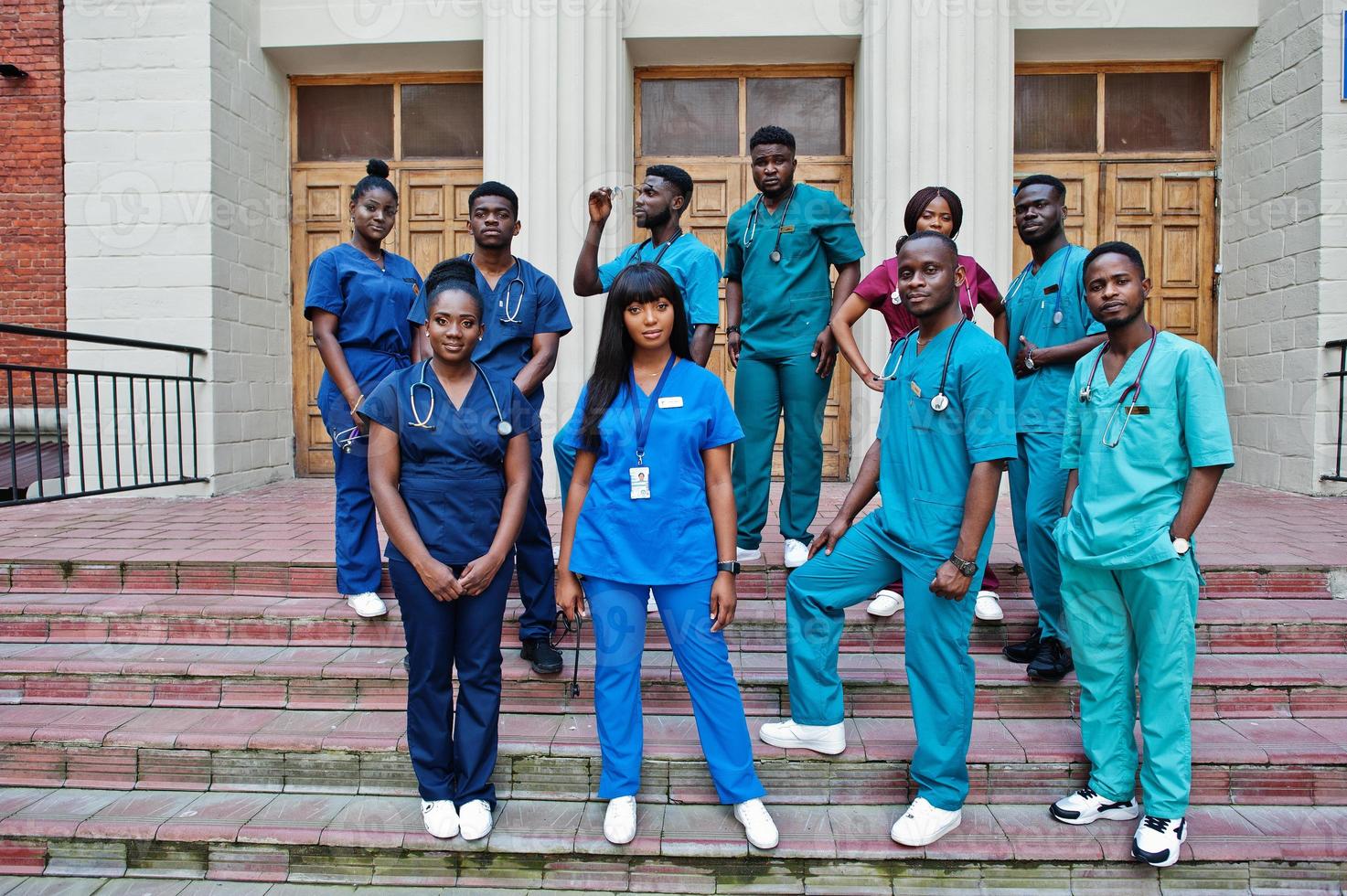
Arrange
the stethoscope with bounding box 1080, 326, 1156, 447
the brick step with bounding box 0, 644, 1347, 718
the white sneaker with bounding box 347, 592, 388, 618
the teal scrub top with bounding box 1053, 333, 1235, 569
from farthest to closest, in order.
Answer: the white sneaker with bounding box 347, 592, 388, 618 → the brick step with bounding box 0, 644, 1347, 718 → the stethoscope with bounding box 1080, 326, 1156, 447 → the teal scrub top with bounding box 1053, 333, 1235, 569

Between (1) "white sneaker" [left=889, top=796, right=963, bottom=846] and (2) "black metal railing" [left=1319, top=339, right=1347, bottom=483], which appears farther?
(2) "black metal railing" [left=1319, top=339, right=1347, bottom=483]

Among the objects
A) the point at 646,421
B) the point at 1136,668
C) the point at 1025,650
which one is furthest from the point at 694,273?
the point at 1136,668

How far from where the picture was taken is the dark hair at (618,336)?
3002 millimetres

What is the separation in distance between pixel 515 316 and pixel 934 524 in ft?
6.46

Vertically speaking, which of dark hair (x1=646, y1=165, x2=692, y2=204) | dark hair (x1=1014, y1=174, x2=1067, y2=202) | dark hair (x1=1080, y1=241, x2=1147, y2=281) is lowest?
dark hair (x1=1080, y1=241, x2=1147, y2=281)

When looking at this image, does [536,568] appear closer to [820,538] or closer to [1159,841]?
[820,538]

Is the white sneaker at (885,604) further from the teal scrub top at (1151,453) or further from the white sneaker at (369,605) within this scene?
the white sneaker at (369,605)

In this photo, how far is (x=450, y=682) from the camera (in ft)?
10.1

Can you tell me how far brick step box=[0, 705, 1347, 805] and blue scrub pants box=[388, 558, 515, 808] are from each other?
1.02 feet

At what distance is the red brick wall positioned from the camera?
7922 mm

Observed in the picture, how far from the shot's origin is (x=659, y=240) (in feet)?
13.5

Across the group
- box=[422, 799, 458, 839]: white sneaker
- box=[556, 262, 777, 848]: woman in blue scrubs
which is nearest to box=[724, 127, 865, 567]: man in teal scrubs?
box=[556, 262, 777, 848]: woman in blue scrubs

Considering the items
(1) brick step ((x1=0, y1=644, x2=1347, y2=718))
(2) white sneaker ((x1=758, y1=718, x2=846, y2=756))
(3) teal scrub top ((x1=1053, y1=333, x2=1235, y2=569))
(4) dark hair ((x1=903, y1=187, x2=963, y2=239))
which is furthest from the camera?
(4) dark hair ((x1=903, y1=187, x2=963, y2=239))

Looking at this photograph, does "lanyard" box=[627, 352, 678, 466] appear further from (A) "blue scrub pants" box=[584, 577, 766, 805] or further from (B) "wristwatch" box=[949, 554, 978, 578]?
(B) "wristwatch" box=[949, 554, 978, 578]
